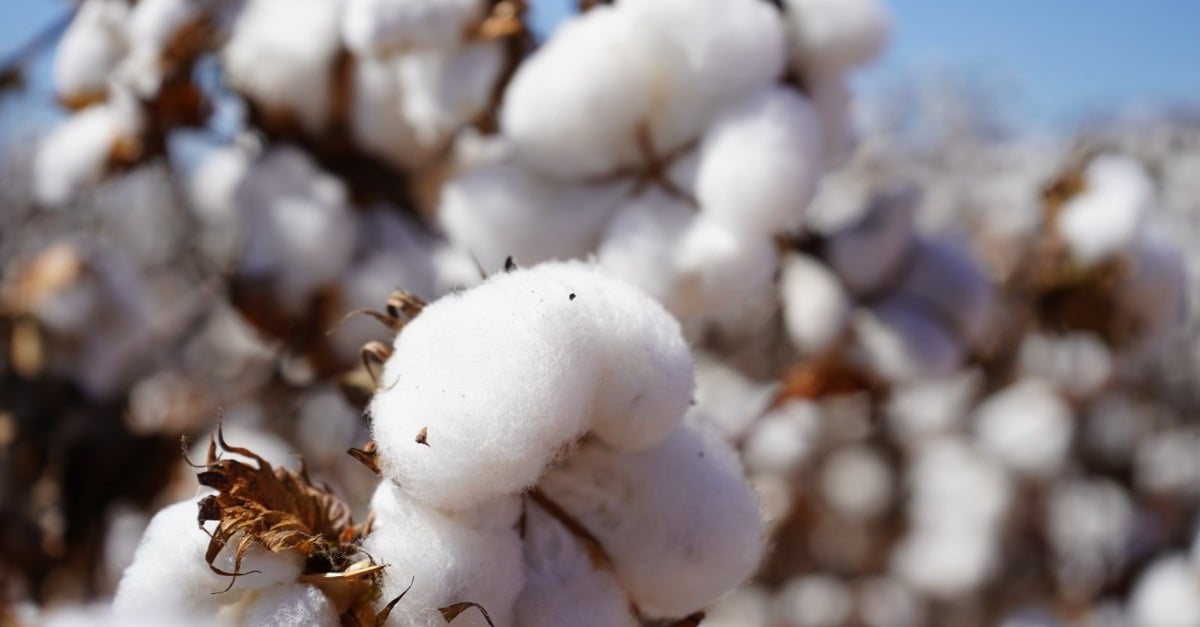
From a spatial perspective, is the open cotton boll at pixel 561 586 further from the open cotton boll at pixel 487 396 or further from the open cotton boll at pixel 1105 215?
the open cotton boll at pixel 1105 215

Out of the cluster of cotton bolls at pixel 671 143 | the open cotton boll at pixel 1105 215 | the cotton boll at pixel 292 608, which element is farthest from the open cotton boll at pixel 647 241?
the open cotton boll at pixel 1105 215

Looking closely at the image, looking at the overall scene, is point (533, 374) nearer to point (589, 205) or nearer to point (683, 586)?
point (683, 586)

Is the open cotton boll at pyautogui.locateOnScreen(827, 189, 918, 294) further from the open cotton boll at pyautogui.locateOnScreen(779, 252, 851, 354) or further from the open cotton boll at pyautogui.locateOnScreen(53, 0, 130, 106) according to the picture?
the open cotton boll at pyautogui.locateOnScreen(53, 0, 130, 106)

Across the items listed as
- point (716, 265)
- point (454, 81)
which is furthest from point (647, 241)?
point (454, 81)

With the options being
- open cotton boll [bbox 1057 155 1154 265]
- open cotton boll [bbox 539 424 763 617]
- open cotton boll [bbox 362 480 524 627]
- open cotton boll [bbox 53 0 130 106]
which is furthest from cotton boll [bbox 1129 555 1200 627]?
open cotton boll [bbox 53 0 130 106]

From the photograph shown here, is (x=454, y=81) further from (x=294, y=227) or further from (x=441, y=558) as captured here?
(x=441, y=558)

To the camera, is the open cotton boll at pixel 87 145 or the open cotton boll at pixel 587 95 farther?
the open cotton boll at pixel 87 145

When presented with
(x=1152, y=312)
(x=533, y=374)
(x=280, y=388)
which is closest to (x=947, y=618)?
(x=1152, y=312)
